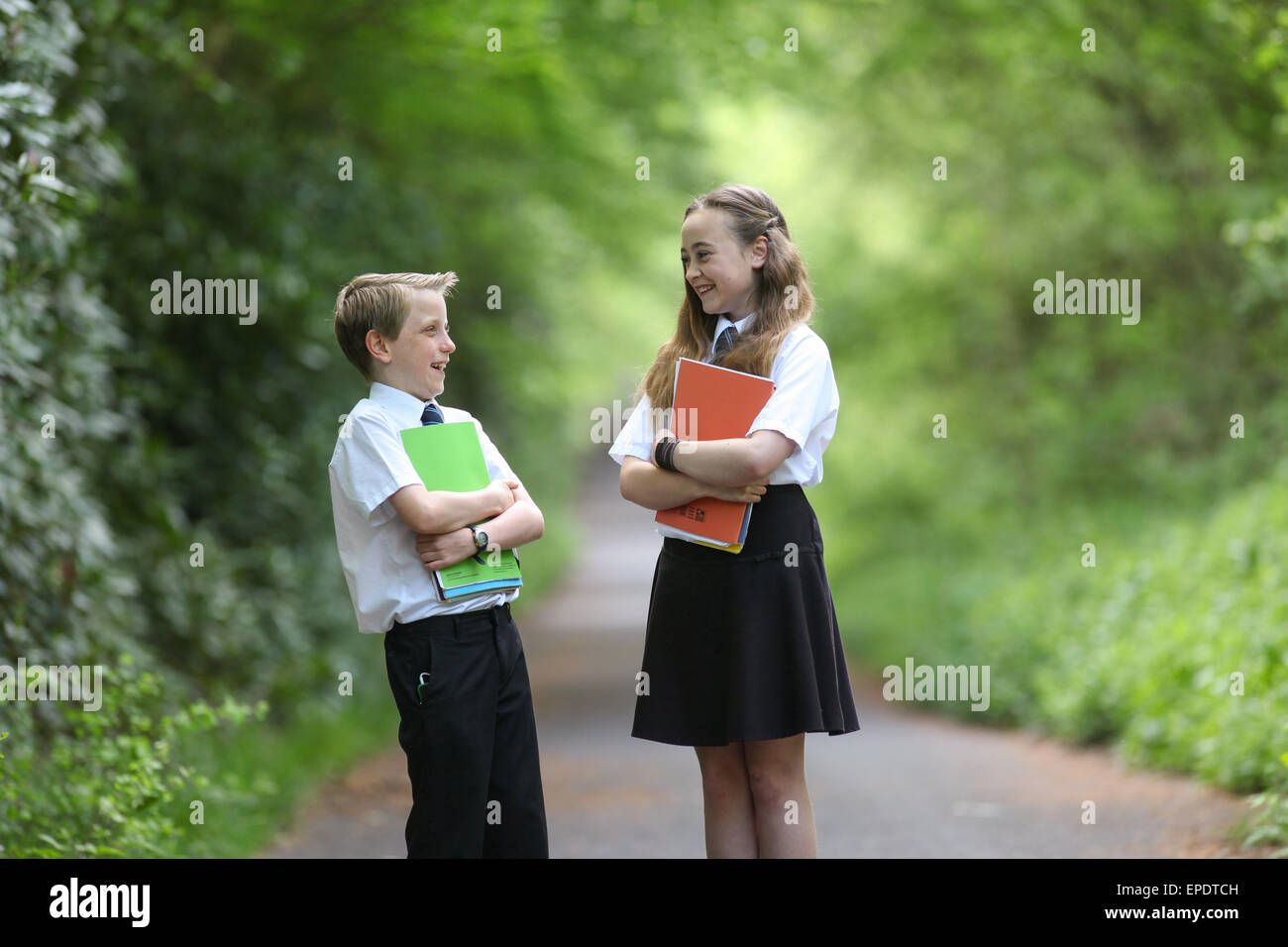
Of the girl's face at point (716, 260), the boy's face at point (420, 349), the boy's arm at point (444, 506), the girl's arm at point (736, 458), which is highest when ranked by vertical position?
the girl's face at point (716, 260)

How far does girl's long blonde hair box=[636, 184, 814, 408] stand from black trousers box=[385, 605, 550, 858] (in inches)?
32.0

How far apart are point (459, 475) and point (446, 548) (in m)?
0.22

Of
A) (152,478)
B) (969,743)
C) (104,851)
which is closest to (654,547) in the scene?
(969,743)

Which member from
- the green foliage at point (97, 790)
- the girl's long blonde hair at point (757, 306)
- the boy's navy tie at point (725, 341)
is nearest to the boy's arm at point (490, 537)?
the girl's long blonde hair at point (757, 306)

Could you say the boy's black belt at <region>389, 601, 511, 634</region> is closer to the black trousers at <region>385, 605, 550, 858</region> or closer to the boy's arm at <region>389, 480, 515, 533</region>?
the black trousers at <region>385, 605, 550, 858</region>

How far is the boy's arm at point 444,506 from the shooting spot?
133 inches

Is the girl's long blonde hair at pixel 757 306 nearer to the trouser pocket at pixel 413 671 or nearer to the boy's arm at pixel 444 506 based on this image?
the boy's arm at pixel 444 506

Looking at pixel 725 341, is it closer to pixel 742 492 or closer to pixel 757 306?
pixel 757 306

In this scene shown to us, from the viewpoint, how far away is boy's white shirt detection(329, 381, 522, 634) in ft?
11.2

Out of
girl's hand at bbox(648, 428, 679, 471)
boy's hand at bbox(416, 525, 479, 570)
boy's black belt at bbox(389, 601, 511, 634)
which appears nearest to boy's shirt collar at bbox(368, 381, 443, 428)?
boy's hand at bbox(416, 525, 479, 570)

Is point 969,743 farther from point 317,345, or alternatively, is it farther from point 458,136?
point 458,136

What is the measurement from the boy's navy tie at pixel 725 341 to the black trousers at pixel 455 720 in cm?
89

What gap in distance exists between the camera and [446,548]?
3.42 metres
